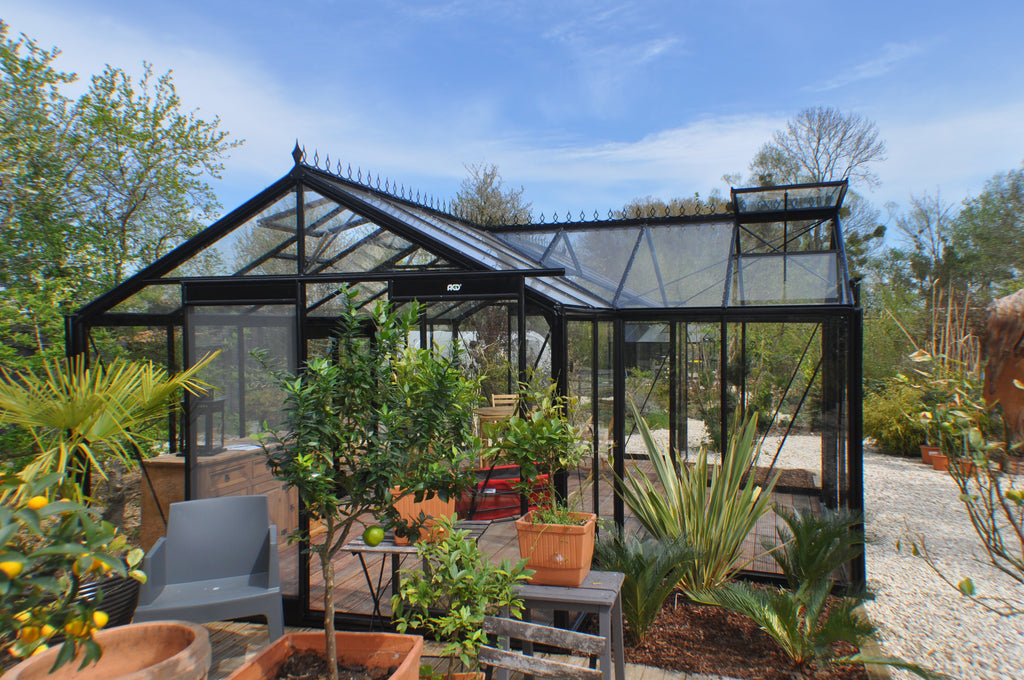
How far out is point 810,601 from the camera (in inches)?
137

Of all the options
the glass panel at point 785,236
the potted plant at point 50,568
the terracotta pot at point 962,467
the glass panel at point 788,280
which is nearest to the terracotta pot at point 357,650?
the potted plant at point 50,568

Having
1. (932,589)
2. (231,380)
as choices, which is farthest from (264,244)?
(932,589)

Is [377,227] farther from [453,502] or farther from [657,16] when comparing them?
[657,16]

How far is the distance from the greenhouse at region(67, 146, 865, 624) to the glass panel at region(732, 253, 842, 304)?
0.05ft

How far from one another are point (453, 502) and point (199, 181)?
9099 mm

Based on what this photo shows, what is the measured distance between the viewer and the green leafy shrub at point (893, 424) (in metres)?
9.91

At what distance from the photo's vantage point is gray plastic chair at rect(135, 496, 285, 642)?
3.36m

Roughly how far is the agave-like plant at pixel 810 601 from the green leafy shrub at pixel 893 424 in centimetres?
678

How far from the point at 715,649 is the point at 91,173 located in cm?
1115

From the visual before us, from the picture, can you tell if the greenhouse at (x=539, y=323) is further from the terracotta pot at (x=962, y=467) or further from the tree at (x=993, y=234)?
the tree at (x=993, y=234)

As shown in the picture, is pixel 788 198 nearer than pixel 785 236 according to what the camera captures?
No

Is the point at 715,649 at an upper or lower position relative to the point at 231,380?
lower

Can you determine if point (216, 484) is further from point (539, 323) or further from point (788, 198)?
point (788, 198)

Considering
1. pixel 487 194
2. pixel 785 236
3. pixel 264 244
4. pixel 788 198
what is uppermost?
pixel 487 194
